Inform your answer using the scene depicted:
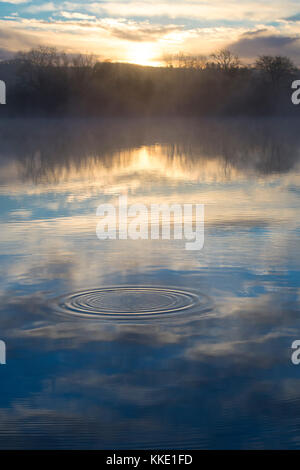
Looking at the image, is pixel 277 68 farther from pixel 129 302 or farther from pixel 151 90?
pixel 129 302

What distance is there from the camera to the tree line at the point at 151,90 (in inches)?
5497

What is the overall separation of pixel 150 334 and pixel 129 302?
1.29 meters

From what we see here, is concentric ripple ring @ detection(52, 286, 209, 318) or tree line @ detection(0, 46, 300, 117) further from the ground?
tree line @ detection(0, 46, 300, 117)

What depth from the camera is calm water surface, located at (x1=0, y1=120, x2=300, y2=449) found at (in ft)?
19.2

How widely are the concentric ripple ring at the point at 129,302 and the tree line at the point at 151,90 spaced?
12639 cm

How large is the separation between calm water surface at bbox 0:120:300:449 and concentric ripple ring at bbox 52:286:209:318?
25 mm

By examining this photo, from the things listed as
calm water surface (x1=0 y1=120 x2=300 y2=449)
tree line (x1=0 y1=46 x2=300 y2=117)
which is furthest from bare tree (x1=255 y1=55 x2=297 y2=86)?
calm water surface (x1=0 y1=120 x2=300 y2=449)

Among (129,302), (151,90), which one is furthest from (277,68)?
(129,302)

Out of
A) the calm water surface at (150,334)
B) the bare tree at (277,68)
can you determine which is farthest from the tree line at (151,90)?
the calm water surface at (150,334)

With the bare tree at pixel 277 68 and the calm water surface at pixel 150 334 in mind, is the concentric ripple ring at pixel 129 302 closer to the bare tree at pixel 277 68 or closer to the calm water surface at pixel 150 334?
the calm water surface at pixel 150 334

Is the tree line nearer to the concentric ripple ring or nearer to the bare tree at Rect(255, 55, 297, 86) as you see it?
the bare tree at Rect(255, 55, 297, 86)
